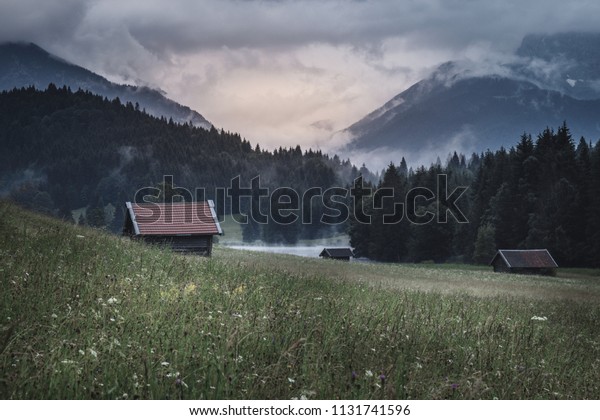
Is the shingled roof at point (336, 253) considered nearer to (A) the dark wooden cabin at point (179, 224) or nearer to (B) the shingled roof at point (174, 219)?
(B) the shingled roof at point (174, 219)

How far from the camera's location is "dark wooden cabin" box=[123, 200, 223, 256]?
34.3m

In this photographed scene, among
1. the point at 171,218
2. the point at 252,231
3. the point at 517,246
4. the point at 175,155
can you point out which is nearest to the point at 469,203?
the point at 517,246

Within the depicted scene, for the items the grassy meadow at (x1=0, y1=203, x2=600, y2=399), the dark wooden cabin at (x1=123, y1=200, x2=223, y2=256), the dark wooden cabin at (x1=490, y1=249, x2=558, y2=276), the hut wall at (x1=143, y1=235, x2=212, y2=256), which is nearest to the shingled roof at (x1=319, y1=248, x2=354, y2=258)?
the dark wooden cabin at (x1=490, y1=249, x2=558, y2=276)

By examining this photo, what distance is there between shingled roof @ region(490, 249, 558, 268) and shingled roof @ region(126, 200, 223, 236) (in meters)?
38.6

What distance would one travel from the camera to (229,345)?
5.88 metres

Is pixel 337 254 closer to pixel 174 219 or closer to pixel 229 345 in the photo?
pixel 174 219

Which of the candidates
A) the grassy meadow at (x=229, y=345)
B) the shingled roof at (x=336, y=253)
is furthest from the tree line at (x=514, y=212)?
the grassy meadow at (x=229, y=345)

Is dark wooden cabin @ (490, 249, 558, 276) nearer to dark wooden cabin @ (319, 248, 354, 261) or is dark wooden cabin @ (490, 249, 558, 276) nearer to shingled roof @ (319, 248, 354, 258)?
dark wooden cabin @ (319, 248, 354, 261)

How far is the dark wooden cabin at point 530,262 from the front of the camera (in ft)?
202

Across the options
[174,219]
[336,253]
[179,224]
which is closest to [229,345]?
[179,224]

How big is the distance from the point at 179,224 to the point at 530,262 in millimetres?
41885

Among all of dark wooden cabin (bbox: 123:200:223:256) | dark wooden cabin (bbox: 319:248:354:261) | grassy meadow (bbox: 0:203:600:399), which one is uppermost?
dark wooden cabin (bbox: 123:200:223:256)
